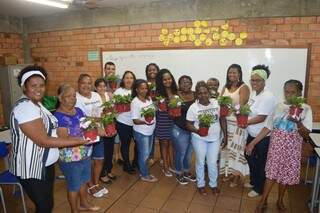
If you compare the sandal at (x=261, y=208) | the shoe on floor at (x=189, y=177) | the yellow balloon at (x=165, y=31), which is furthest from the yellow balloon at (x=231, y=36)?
the sandal at (x=261, y=208)

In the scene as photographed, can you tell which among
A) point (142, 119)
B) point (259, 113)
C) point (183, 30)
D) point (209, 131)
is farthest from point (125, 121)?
point (183, 30)

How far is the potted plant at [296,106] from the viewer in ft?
8.29

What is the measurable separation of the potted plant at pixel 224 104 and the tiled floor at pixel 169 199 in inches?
42.1

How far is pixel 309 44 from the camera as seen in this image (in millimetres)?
4223

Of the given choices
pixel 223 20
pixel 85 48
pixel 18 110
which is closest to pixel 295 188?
pixel 223 20

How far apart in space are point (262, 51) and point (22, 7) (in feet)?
14.6

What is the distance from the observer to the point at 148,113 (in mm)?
3291

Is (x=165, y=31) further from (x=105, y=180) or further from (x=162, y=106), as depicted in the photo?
(x=105, y=180)

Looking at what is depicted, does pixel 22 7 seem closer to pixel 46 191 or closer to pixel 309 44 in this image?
pixel 46 191

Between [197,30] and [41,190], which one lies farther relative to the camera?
[197,30]

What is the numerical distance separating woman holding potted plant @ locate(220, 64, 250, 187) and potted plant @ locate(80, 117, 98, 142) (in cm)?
171

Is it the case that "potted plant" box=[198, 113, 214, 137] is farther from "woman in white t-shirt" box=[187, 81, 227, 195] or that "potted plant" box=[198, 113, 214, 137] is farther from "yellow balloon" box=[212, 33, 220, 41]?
"yellow balloon" box=[212, 33, 220, 41]

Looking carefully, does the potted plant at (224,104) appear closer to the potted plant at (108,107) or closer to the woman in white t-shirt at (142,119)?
the woman in white t-shirt at (142,119)

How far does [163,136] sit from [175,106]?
625 millimetres
